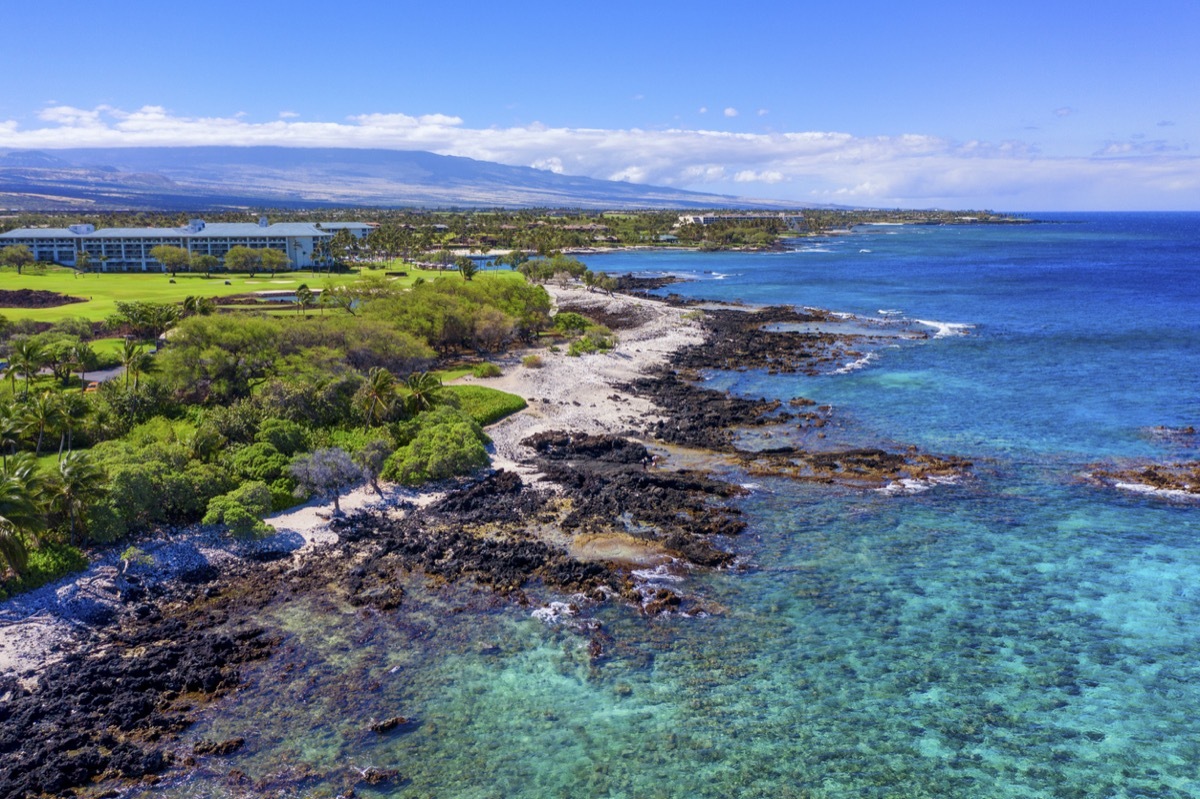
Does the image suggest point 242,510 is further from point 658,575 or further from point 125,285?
point 125,285

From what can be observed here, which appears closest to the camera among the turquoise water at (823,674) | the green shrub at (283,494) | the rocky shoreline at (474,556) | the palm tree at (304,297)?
the turquoise water at (823,674)

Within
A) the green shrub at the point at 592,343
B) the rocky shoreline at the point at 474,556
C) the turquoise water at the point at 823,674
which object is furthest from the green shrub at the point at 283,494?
the green shrub at the point at 592,343

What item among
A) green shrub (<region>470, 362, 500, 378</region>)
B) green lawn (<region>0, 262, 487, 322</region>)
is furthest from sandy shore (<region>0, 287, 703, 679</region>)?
green lawn (<region>0, 262, 487, 322</region>)

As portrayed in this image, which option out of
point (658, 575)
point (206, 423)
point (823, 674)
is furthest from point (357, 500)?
point (823, 674)

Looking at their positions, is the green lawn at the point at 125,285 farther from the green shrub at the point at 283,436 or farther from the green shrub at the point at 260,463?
the green shrub at the point at 260,463

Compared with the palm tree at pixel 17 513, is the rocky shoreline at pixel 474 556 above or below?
below

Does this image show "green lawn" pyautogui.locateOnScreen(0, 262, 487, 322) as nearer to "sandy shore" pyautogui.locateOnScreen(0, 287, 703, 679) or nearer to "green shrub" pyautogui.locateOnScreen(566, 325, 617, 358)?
"green shrub" pyautogui.locateOnScreen(566, 325, 617, 358)
